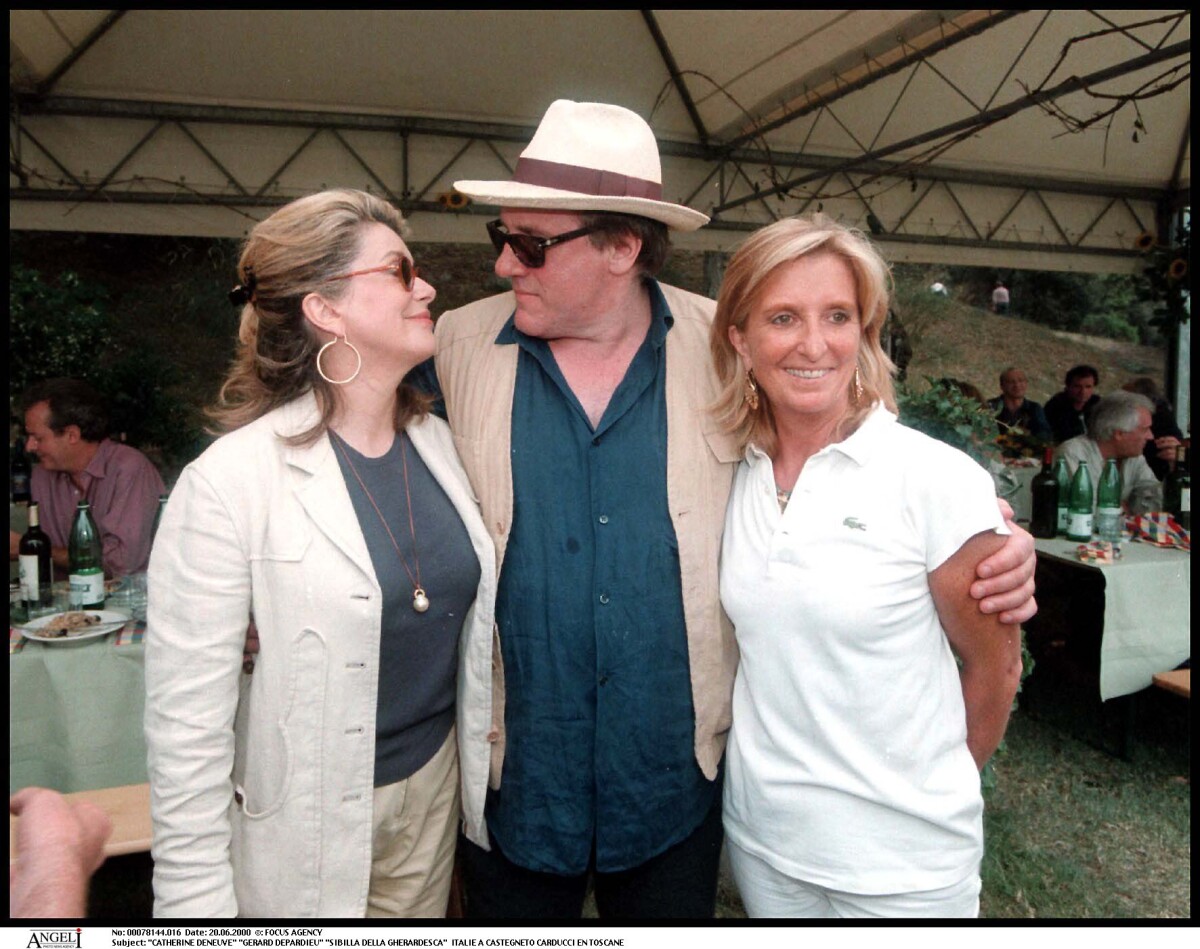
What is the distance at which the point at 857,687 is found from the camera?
5.56ft

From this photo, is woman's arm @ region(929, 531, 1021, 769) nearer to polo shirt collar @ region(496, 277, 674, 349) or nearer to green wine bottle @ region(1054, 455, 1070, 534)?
polo shirt collar @ region(496, 277, 674, 349)

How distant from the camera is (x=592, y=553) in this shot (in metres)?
1.92

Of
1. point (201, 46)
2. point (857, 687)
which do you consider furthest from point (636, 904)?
point (201, 46)

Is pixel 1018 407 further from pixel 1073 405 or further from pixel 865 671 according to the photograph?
pixel 865 671

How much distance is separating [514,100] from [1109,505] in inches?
204

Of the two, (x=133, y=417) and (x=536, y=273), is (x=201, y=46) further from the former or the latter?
(x=536, y=273)

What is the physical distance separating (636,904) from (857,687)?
2.54ft

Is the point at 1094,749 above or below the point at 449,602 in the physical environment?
below

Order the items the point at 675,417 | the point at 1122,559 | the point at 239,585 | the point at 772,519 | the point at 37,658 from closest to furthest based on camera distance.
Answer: the point at 239,585 → the point at 772,519 → the point at 675,417 → the point at 37,658 → the point at 1122,559

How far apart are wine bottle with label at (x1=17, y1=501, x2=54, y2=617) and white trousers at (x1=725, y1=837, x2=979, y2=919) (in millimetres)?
2913

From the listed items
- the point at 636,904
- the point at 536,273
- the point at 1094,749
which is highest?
the point at 536,273

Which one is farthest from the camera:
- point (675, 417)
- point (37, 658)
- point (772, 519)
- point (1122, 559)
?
point (1122, 559)

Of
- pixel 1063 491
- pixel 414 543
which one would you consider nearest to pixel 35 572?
pixel 414 543

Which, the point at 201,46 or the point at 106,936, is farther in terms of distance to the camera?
the point at 201,46
